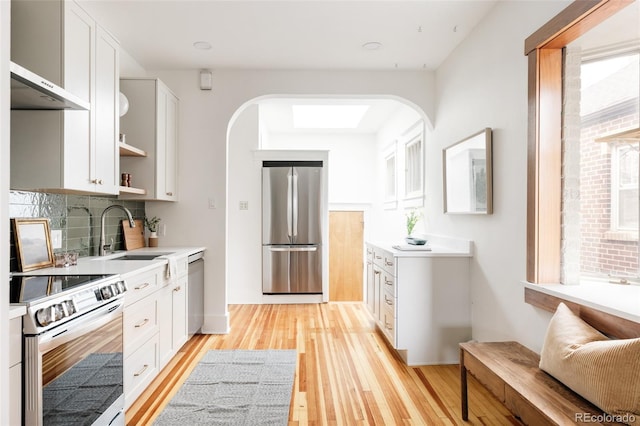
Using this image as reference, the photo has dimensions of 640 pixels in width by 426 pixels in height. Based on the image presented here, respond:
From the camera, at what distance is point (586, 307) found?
179cm

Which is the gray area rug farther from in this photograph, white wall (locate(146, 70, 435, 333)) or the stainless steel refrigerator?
the stainless steel refrigerator

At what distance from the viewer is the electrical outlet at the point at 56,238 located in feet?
8.11

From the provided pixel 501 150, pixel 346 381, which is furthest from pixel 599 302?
pixel 346 381

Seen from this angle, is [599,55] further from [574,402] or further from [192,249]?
[192,249]

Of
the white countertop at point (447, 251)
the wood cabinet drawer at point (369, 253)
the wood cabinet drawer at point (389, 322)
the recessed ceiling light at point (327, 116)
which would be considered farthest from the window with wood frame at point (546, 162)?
the recessed ceiling light at point (327, 116)

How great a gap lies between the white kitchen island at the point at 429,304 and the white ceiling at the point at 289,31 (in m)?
1.71

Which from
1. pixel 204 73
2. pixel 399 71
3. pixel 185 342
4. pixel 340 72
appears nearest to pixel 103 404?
pixel 185 342

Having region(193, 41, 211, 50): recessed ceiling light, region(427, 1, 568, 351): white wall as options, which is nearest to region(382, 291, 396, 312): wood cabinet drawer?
region(427, 1, 568, 351): white wall

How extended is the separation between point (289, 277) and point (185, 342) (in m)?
2.00

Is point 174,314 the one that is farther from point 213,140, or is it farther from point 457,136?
point 457,136

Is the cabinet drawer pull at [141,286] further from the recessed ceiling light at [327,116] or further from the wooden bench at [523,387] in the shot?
the recessed ceiling light at [327,116]

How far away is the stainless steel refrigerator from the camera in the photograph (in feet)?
16.9
